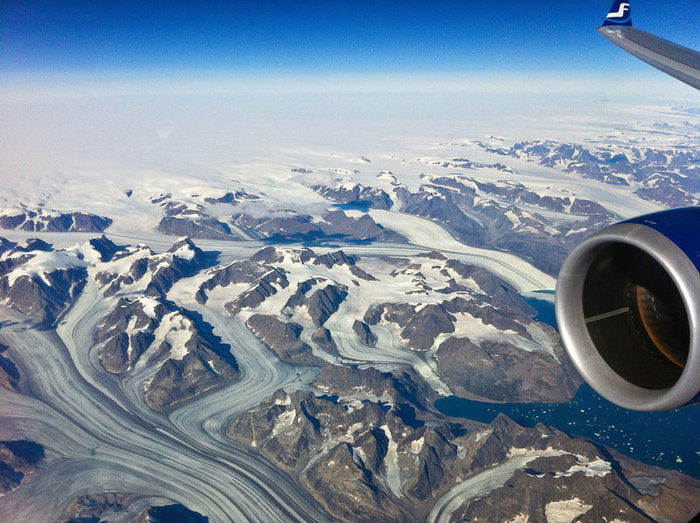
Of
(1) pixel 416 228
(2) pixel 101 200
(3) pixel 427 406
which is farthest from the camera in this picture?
(2) pixel 101 200

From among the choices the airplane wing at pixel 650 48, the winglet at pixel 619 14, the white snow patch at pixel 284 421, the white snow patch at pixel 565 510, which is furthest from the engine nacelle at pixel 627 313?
the white snow patch at pixel 284 421

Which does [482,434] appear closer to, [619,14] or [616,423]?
[616,423]

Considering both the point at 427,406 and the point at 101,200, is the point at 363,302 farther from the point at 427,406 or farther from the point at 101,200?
the point at 101,200

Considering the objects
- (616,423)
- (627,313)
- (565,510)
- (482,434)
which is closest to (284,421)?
(482,434)

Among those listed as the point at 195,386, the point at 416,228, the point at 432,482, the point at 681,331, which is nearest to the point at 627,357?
the point at 681,331

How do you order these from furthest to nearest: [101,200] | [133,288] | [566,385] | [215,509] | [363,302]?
[101,200]
[133,288]
[363,302]
[566,385]
[215,509]

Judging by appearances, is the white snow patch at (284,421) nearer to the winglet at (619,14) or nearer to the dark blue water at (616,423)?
the dark blue water at (616,423)
